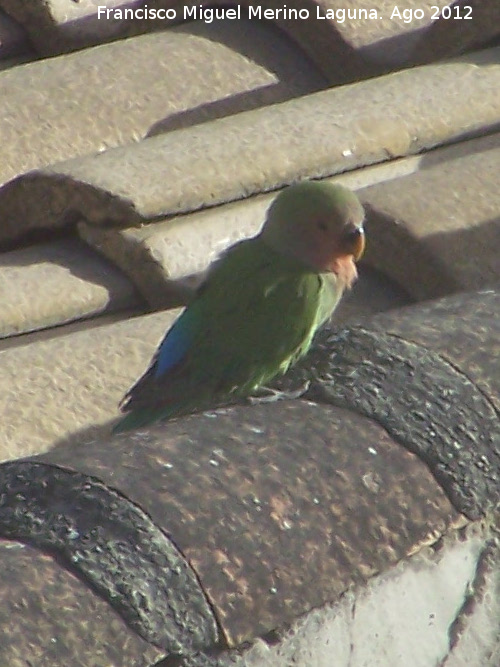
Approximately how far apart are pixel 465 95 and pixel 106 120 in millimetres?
584

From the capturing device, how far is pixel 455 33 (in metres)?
2.48

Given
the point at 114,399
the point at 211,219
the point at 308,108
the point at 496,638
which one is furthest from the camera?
the point at 308,108

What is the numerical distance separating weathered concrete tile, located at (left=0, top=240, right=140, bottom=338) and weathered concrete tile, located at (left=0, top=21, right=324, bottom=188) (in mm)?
166

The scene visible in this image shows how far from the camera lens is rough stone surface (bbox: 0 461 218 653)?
105cm

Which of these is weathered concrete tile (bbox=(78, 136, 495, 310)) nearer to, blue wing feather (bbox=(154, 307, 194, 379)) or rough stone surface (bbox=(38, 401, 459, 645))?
blue wing feather (bbox=(154, 307, 194, 379))

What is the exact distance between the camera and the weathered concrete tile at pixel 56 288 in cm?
188

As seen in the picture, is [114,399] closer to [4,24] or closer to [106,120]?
[106,120]

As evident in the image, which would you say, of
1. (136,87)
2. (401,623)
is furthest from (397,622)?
(136,87)

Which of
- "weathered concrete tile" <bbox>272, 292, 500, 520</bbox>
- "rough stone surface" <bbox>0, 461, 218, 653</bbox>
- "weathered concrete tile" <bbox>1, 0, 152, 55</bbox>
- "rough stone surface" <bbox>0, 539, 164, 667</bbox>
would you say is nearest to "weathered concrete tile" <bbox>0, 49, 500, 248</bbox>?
"weathered concrete tile" <bbox>1, 0, 152, 55</bbox>

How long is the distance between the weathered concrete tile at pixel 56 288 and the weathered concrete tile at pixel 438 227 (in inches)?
14.3

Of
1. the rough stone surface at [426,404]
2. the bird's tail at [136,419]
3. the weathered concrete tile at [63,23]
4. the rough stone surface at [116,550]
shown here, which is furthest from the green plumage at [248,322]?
the rough stone surface at [116,550]

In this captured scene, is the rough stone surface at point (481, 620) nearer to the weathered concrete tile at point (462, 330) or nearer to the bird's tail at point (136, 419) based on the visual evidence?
the weathered concrete tile at point (462, 330)

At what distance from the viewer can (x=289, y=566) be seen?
1138 millimetres

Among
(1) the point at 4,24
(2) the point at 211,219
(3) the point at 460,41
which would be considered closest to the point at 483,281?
(2) the point at 211,219
